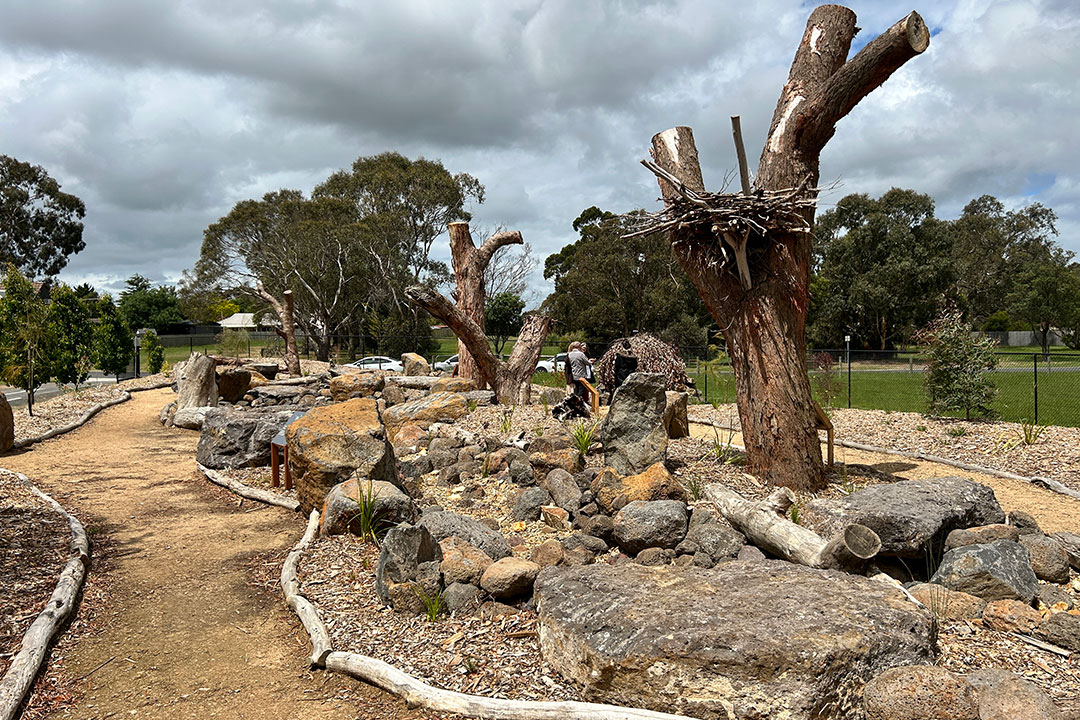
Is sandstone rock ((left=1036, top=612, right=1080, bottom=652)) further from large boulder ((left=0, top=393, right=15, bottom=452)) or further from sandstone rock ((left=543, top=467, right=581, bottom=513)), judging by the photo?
large boulder ((left=0, top=393, right=15, bottom=452))

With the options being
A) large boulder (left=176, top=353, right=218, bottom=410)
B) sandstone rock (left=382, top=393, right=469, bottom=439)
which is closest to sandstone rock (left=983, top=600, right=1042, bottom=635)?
sandstone rock (left=382, top=393, right=469, bottom=439)

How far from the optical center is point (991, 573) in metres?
4.21

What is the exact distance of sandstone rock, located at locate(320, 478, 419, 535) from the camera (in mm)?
5902

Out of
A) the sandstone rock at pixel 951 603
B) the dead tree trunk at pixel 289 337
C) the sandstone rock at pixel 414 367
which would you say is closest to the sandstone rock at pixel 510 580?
the sandstone rock at pixel 951 603

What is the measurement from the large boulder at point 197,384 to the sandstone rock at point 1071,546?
13.4m

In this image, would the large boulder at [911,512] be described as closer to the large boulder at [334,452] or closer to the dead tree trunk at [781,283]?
the dead tree trunk at [781,283]

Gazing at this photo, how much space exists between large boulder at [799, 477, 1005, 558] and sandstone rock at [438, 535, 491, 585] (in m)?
2.31

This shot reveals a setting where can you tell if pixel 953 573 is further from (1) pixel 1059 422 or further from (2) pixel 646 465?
(1) pixel 1059 422

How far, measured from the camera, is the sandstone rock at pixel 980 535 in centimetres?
470

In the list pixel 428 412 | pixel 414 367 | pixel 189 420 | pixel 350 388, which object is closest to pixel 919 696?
pixel 428 412

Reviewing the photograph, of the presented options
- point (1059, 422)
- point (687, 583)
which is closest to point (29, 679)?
point (687, 583)

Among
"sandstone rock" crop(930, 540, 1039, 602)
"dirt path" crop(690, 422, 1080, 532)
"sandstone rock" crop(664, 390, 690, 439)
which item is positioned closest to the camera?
"sandstone rock" crop(930, 540, 1039, 602)

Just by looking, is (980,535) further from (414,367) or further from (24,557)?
(414,367)

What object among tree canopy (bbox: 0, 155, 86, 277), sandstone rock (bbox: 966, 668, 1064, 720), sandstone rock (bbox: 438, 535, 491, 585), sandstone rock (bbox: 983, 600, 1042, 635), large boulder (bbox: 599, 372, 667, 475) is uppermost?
tree canopy (bbox: 0, 155, 86, 277)
